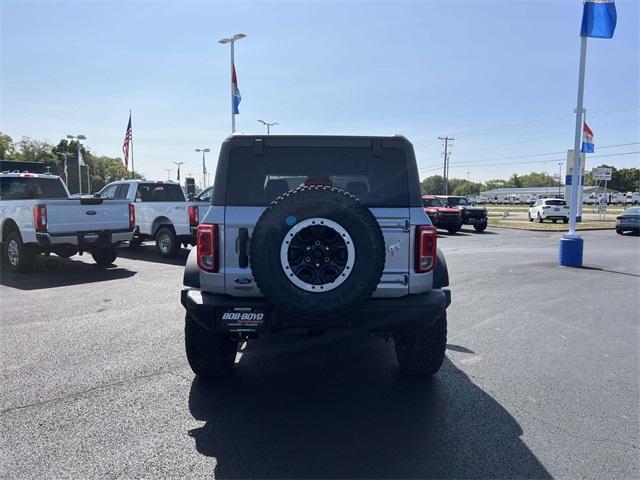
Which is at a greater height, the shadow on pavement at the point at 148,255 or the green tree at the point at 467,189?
the green tree at the point at 467,189

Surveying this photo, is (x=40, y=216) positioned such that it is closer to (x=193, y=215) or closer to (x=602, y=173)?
(x=193, y=215)

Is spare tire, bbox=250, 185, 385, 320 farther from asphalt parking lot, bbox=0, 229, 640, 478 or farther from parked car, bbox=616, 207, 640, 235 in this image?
parked car, bbox=616, 207, 640, 235

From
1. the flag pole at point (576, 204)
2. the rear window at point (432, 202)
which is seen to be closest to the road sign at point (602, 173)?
the rear window at point (432, 202)

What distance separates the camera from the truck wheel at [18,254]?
9.59 m

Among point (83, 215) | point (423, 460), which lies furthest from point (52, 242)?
point (423, 460)

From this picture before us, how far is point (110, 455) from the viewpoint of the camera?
2.93m

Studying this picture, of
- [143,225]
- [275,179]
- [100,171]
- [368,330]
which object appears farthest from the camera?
[100,171]

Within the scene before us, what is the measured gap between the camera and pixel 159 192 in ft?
42.2

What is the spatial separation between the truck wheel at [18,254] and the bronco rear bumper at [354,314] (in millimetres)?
7872

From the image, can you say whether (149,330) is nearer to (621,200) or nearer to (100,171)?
(100,171)

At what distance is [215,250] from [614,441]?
3.13 metres

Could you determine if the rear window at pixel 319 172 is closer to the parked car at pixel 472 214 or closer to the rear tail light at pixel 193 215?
the rear tail light at pixel 193 215

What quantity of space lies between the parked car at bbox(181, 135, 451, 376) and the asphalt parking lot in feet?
1.78

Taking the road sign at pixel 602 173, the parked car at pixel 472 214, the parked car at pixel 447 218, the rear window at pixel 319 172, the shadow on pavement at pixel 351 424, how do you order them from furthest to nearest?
the road sign at pixel 602 173 < the parked car at pixel 472 214 < the parked car at pixel 447 218 < the rear window at pixel 319 172 < the shadow on pavement at pixel 351 424
